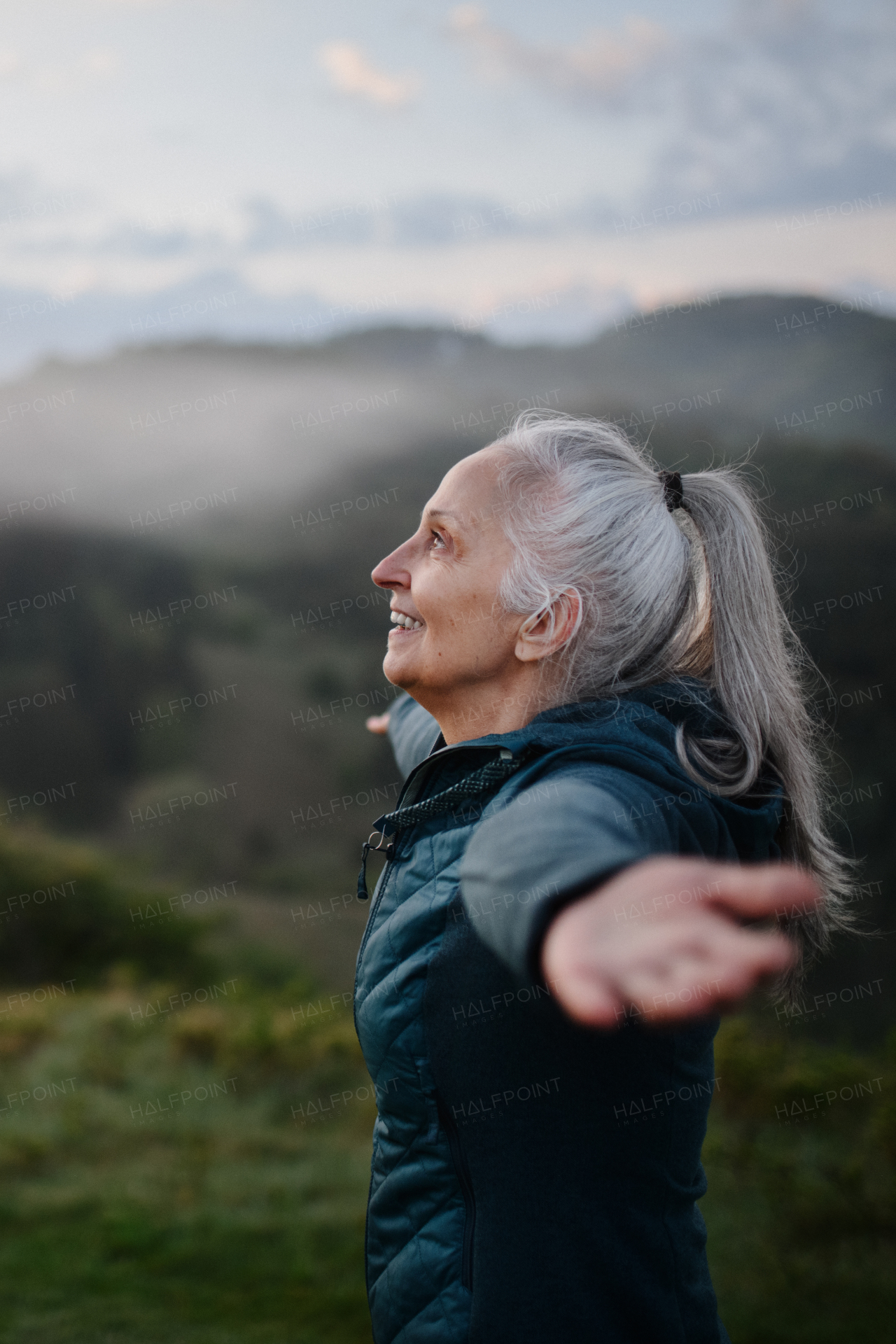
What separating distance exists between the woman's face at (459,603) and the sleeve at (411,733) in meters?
0.38

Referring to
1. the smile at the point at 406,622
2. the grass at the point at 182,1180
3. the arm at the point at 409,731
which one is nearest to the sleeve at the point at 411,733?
the arm at the point at 409,731

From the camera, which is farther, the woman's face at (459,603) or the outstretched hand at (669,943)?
the woman's face at (459,603)

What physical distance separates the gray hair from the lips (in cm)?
18

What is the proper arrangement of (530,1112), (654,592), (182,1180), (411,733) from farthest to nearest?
(182,1180)
(411,733)
(654,592)
(530,1112)

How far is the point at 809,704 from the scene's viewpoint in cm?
351

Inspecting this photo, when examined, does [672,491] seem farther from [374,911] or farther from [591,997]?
[591,997]

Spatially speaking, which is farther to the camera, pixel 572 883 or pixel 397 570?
pixel 397 570

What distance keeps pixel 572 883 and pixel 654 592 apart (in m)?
0.71

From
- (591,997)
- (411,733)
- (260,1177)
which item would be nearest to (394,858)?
(591,997)

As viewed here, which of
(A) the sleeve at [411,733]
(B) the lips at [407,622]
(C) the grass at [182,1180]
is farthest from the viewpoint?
(C) the grass at [182,1180]

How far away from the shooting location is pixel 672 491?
1553mm

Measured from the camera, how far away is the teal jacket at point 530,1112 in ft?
3.86

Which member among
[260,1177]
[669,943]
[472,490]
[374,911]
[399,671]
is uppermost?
[472,490]

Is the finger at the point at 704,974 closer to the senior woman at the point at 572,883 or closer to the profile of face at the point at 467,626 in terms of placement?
the senior woman at the point at 572,883
